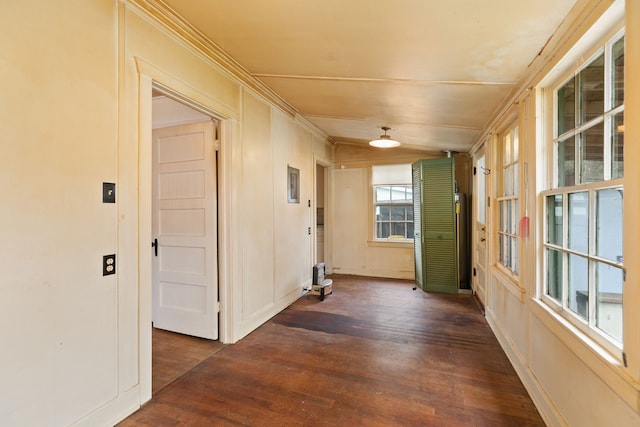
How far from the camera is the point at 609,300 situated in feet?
4.41

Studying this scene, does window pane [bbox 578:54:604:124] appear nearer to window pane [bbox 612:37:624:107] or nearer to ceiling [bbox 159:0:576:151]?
window pane [bbox 612:37:624:107]

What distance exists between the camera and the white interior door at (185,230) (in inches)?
111

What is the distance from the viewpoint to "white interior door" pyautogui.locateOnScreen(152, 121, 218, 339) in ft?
9.25

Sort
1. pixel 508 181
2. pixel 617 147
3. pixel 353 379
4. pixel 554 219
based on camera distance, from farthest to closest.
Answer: pixel 508 181
pixel 353 379
pixel 554 219
pixel 617 147

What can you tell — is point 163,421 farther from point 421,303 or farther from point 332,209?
point 332,209

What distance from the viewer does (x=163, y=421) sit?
1.79m

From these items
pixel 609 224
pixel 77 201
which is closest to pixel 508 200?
pixel 609 224

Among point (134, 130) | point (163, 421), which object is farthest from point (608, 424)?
point (134, 130)

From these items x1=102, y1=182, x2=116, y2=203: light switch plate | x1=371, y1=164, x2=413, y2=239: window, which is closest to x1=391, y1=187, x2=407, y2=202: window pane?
x1=371, y1=164, x2=413, y2=239: window

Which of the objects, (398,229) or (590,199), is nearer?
(590,199)

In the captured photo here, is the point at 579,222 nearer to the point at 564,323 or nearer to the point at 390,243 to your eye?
the point at 564,323

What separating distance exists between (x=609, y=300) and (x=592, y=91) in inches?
40.2

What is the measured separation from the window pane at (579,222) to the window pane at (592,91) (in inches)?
15.7

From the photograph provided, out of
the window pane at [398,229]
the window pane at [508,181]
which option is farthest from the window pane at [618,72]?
the window pane at [398,229]
